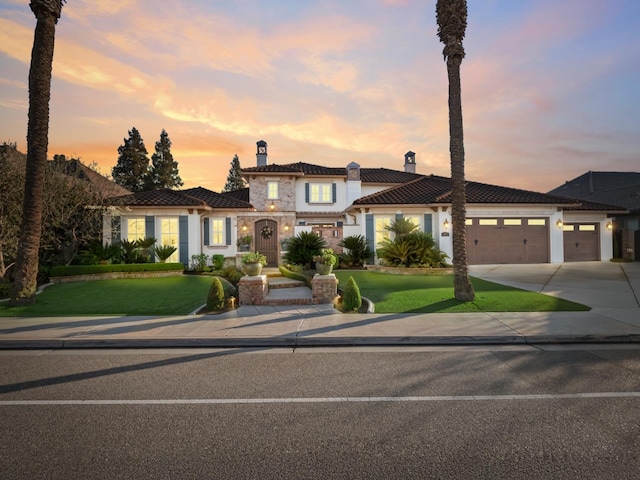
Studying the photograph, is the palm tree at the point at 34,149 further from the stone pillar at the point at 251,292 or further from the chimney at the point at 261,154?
the chimney at the point at 261,154

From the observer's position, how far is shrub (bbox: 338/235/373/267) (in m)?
19.0

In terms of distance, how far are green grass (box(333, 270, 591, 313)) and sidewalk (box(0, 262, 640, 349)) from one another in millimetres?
563

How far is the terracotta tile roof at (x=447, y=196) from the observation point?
19505mm

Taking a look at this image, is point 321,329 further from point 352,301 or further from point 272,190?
point 272,190

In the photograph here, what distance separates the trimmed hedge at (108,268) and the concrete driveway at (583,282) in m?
15.4

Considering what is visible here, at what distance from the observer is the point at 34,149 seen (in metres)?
10.4

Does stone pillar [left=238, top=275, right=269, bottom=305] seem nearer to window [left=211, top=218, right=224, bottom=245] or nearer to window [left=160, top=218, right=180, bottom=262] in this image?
window [left=160, top=218, right=180, bottom=262]

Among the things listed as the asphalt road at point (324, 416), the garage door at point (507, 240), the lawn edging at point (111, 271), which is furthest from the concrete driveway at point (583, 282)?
the lawn edging at point (111, 271)

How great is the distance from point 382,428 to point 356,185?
23024 mm

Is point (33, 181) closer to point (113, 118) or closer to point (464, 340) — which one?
point (113, 118)

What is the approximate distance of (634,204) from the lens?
24688 mm

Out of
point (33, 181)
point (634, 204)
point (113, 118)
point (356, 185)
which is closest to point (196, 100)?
point (113, 118)

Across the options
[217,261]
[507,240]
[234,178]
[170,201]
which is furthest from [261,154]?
[234,178]

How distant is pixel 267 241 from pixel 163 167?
109 ft
